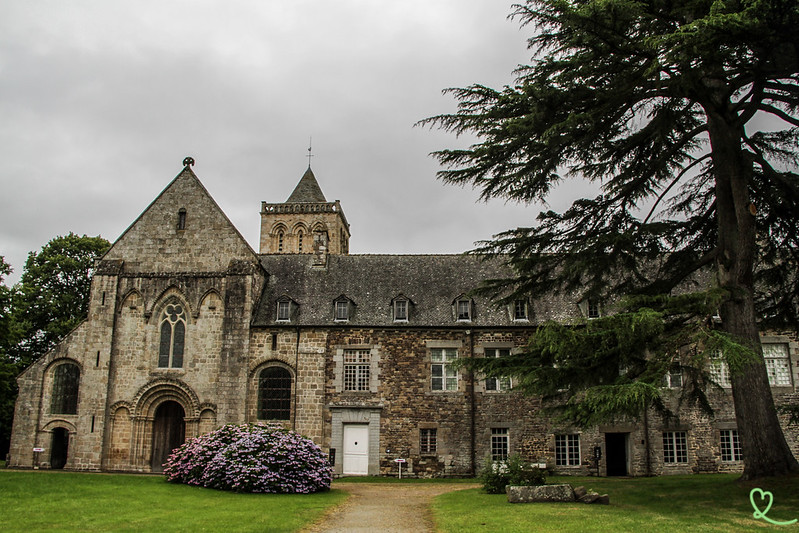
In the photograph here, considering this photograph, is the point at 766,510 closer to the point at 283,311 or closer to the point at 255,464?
the point at 255,464

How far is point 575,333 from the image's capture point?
1234 centimetres

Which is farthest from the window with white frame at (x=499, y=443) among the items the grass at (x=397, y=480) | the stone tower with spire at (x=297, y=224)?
the stone tower with spire at (x=297, y=224)

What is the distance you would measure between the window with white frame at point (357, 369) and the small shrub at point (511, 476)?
8967 mm

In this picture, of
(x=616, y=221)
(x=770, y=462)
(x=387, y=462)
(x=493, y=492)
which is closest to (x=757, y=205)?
(x=616, y=221)

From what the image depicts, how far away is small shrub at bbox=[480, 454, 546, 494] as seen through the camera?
15.5 m

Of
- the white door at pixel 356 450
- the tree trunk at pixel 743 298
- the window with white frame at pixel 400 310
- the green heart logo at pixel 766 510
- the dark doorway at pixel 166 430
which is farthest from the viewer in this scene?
the window with white frame at pixel 400 310

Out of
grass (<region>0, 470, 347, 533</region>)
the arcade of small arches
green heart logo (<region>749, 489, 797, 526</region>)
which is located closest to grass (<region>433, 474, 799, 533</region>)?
green heart logo (<region>749, 489, 797, 526</region>)

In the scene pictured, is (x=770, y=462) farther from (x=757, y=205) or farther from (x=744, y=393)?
(x=757, y=205)

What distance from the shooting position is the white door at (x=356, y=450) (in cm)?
2450

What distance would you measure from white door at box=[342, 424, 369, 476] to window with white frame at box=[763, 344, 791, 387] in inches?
603

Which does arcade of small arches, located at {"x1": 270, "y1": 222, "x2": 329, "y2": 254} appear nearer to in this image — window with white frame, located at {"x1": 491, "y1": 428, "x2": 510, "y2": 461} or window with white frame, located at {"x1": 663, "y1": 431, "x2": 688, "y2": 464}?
window with white frame, located at {"x1": 491, "y1": 428, "x2": 510, "y2": 461}

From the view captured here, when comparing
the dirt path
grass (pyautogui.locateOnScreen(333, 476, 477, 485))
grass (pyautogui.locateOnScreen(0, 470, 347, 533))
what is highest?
grass (pyautogui.locateOnScreen(0, 470, 347, 533))

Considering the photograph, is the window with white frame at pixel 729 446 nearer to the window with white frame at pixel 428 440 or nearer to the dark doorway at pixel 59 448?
the window with white frame at pixel 428 440

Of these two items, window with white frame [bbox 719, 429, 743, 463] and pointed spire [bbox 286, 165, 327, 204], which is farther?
pointed spire [bbox 286, 165, 327, 204]
